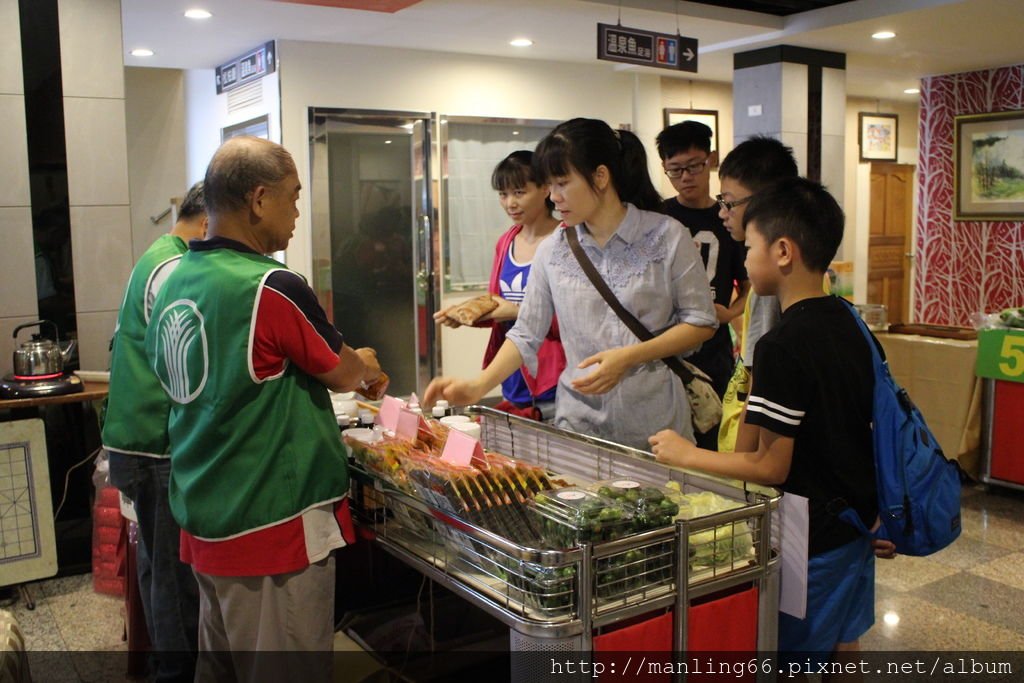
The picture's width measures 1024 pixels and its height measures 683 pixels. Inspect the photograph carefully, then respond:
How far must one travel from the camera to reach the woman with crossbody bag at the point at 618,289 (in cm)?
231

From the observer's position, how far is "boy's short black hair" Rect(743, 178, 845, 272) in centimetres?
193

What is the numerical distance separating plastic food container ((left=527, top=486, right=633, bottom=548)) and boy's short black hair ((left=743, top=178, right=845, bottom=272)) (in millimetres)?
702

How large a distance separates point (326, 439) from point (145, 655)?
1.55 meters

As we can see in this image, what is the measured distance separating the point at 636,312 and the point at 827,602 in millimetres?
813

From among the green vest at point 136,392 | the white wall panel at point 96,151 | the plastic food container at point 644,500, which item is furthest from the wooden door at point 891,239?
the plastic food container at point 644,500

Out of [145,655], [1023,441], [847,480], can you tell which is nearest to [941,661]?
[847,480]

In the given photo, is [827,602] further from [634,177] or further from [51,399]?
[51,399]

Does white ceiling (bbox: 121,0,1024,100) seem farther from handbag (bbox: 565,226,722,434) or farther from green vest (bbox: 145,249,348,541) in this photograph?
green vest (bbox: 145,249,348,541)

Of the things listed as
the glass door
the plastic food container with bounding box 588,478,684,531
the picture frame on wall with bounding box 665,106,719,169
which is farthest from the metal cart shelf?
the picture frame on wall with bounding box 665,106,719,169

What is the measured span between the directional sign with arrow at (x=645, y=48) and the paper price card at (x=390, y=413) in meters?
3.24

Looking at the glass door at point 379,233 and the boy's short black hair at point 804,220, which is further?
the glass door at point 379,233

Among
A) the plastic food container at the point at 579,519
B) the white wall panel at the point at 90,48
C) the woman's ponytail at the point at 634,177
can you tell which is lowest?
the plastic food container at the point at 579,519

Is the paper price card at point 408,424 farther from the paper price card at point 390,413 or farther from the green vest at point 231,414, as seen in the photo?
the green vest at point 231,414

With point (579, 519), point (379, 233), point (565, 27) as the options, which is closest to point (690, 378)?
point (579, 519)
